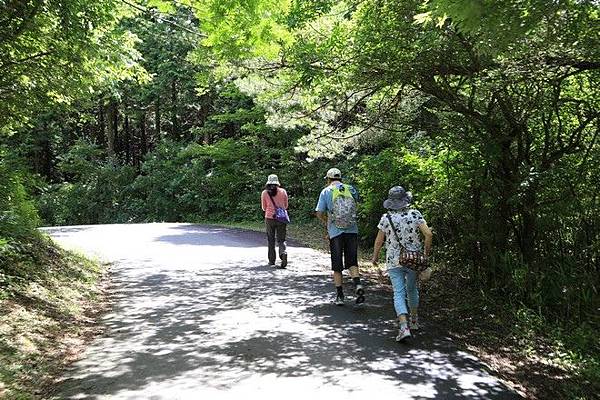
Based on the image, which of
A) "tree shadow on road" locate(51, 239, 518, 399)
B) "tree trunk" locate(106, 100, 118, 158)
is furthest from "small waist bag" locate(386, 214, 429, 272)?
"tree trunk" locate(106, 100, 118, 158)

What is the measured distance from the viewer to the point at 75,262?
11.0 metres

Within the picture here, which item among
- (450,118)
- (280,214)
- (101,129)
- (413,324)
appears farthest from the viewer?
(101,129)

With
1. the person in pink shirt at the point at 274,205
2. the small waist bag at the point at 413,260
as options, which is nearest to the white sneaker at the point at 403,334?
the small waist bag at the point at 413,260

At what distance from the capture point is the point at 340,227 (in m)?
8.19

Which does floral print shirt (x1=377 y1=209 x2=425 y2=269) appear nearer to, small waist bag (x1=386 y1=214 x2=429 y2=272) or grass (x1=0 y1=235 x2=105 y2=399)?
small waist bag (x1=386 y1=214 x2=429 y2=272)

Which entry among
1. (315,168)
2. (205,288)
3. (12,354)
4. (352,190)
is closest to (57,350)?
(12,354)

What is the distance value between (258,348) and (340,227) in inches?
101

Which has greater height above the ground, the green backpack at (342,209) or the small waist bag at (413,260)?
the green backpack at (342,209)

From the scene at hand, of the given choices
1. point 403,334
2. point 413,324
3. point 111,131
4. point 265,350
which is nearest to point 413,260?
point 403,334

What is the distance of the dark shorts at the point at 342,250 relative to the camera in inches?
324

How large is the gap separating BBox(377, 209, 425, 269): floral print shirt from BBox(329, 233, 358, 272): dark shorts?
4.94ft

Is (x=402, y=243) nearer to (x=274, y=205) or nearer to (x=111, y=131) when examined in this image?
(x=274, y=205)

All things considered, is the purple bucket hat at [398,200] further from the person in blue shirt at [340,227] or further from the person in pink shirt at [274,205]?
the person in pink shirt at [274,205]

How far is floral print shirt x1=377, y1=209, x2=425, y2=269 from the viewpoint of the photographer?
665 centimetres
